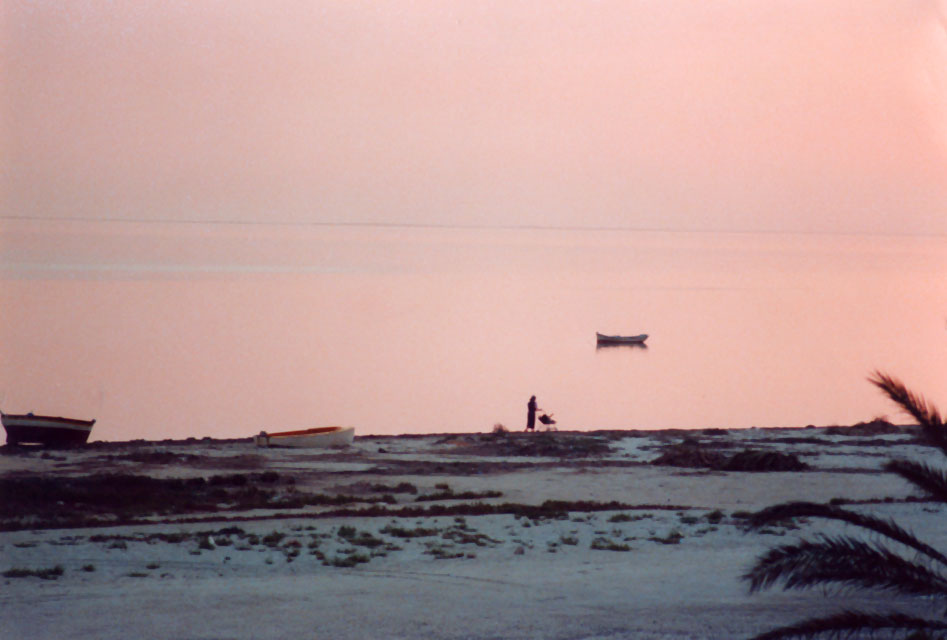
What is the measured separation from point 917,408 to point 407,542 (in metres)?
6.57

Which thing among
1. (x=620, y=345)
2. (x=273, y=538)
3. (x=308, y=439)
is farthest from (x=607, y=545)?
(x=620, y=345)

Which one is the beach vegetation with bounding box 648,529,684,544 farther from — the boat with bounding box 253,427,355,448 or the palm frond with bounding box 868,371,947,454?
the boat with bounding box 253,427,355,448

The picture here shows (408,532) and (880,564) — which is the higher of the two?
(408,532)

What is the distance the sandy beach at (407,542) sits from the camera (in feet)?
32.0

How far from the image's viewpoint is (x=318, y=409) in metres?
41.5

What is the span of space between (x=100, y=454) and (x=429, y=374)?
27.7 meters

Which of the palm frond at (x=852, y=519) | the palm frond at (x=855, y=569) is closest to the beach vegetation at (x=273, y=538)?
the palm frond at (x=852, y=519)

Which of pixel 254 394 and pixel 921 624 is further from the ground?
pixel 254 394

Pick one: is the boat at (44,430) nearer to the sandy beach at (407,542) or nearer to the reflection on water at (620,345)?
the sandy beach at (407,542)

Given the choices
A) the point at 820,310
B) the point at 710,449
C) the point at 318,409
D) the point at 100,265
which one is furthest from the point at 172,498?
the point at 100,265

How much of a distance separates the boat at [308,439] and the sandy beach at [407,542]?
8.65ft

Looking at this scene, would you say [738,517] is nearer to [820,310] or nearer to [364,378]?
[364,378]

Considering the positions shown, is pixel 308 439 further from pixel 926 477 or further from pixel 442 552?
pixel 926 477

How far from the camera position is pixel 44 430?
89.6 ft
